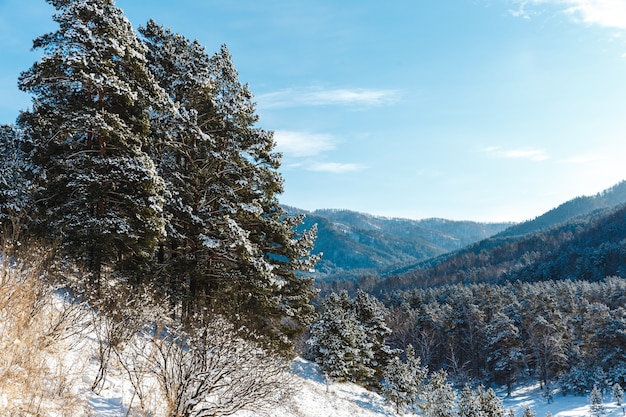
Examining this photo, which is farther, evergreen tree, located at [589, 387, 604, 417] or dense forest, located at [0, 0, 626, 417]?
evergreen tree, located at [589, 387, 604, 417]

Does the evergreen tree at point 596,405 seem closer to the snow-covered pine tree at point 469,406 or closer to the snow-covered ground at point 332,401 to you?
the snow-covered ground at point 332,401

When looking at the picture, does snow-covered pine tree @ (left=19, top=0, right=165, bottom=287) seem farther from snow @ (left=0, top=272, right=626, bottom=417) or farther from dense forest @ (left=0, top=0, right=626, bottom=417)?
snow @ (left=0, top=272, right=626, bottom=417)

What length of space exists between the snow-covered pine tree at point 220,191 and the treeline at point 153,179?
2.0 inches

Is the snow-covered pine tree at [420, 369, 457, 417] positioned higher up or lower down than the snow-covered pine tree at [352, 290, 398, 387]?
lower down

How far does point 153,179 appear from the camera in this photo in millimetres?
11219

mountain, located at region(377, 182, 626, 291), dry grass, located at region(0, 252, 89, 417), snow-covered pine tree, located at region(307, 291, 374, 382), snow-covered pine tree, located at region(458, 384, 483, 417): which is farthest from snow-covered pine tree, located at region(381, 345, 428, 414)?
mountain, located at region(377, 182, 626, 291)

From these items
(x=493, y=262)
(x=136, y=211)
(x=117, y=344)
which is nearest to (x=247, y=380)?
(x=117, y=344)

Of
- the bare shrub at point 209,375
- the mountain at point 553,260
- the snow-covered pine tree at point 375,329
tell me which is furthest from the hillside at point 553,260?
the bare shrub at point 209,375

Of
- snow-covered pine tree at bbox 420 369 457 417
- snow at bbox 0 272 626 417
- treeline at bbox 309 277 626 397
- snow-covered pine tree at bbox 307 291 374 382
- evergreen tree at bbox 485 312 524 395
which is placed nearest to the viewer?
snow at bbox 0 272 626 417

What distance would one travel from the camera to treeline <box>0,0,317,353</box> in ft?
36.9

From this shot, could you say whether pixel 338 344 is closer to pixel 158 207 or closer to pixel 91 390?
pixel 158 207

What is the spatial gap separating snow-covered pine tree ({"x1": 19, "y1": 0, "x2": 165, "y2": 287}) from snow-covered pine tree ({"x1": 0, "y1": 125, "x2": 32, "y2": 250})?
66 centimetres

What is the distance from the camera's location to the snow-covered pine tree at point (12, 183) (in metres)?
11.8

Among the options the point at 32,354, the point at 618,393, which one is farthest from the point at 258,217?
the point at 618,393
